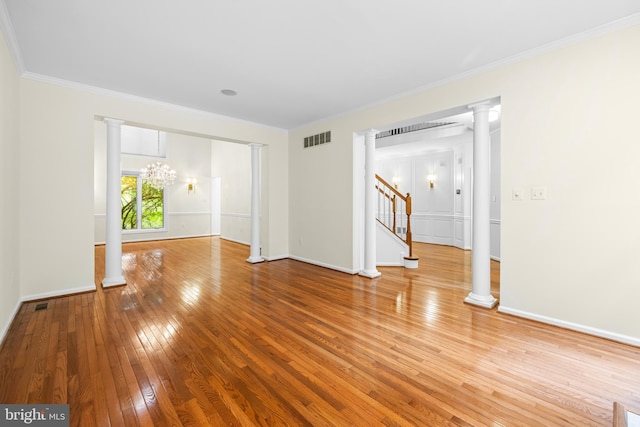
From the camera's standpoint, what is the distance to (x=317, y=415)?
5.32ft

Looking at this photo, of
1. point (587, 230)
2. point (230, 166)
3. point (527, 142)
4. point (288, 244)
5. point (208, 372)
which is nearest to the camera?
point (208, 372)

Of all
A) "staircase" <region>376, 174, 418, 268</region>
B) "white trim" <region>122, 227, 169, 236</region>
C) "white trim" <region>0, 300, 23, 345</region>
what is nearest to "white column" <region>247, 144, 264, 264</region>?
"staircase" <region>376, 174, 418, 268</region>

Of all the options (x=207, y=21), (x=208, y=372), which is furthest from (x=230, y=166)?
(x=208, y=372)

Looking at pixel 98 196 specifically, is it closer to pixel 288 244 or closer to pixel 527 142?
pixel 288 244

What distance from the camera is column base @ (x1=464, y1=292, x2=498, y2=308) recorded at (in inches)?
130

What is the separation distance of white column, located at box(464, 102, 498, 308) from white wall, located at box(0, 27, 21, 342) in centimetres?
494

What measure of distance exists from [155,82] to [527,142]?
15.4ft

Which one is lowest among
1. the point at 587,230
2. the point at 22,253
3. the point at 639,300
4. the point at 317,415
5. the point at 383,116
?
the point at 317,415

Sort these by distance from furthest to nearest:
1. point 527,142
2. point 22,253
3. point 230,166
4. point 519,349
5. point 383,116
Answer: point 230,166 → point 383,116 → point 22,253 → point 527,142 → point 519,349

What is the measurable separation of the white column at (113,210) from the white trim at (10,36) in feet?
3.55

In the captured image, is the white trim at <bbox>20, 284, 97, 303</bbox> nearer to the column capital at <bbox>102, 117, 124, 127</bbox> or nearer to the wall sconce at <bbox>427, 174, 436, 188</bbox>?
the column capital at <bbox>102, 117, 124, 127</bbox>

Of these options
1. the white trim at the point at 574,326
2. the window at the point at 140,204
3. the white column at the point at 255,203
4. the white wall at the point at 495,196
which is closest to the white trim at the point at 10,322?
the white column at the point at 255,203

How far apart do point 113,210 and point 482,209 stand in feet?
17.2

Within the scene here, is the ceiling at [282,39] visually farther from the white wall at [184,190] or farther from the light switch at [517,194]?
the white wall at [184,190]
